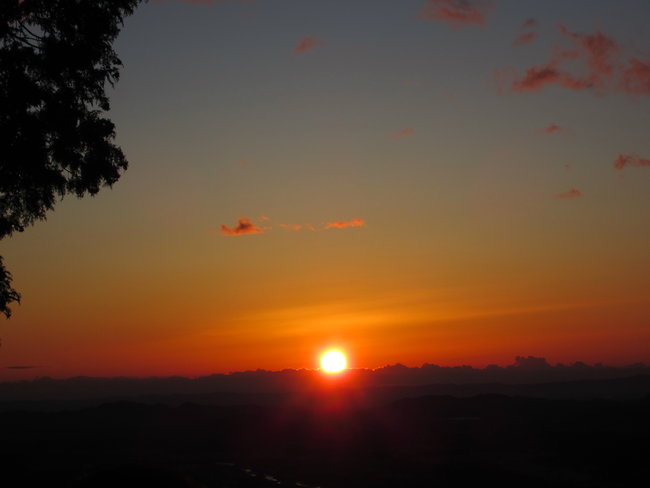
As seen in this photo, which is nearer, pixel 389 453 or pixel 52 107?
pixel 52 107

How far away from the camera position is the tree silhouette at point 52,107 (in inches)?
907

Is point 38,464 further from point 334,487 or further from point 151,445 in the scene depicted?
point 334,487

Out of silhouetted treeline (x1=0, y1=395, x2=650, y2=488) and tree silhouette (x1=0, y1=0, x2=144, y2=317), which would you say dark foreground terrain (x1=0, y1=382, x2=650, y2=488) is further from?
tree silhouette (x1=0, y1=0, x2=144, y2=317)

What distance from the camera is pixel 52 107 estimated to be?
78.9 feet

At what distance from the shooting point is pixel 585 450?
12238 cm

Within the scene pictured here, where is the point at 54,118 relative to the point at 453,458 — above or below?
above

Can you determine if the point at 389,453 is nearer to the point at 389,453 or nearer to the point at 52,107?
the point at 389,453

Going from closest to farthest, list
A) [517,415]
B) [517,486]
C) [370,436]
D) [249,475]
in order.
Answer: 1. [517,486]
2. [249,475]
3. [370,436]
4. [517,415]

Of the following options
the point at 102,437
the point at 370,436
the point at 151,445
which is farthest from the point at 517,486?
the point at 102,437

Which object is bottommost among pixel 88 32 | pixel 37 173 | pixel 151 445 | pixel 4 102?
pixel 151 445

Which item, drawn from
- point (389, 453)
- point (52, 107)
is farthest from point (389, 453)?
point (52, 107)

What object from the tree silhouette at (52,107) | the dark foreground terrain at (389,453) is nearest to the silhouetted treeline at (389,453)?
the dark foreground terrain at (389,453)

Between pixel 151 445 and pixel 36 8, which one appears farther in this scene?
pixel 151 445

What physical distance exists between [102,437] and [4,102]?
637 feet
